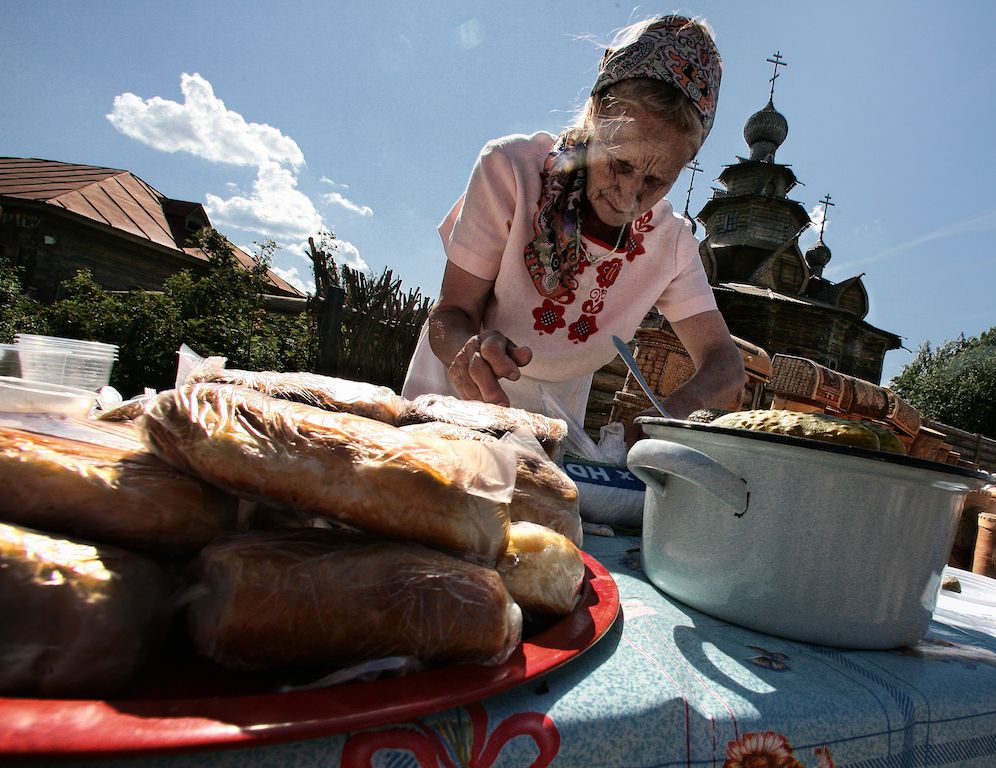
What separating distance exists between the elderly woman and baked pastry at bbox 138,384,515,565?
967 mm

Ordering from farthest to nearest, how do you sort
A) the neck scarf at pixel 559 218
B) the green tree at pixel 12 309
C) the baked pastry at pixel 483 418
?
the green tree at pixel 12 309, the neck scarf at pixel 559 218, the baked pastry at pixel 483 418

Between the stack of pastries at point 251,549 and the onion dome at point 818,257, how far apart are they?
1501 inches

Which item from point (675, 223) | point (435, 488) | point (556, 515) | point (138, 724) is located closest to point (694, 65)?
point (675, 223)

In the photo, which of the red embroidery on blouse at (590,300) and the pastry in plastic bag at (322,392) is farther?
the red embroidery on blouse at (590,300)

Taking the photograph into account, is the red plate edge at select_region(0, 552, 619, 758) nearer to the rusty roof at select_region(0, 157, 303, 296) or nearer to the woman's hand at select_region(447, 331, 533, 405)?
the woman's hand at select_region(447, 331, 533, 405)

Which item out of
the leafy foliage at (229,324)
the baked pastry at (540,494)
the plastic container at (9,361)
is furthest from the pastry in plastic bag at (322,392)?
the leafy foliage at (229,324)

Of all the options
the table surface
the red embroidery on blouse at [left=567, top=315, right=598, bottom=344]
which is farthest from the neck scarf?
the table surface

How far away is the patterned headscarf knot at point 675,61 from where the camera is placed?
163 centimetres

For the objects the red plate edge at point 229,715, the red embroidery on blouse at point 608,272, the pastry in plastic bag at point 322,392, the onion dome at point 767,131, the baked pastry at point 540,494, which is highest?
the onion dome at point 767,131

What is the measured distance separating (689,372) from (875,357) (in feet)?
103

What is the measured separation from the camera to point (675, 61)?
163 centimetres

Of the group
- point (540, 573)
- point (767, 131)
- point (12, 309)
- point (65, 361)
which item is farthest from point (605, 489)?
point (767, 131)

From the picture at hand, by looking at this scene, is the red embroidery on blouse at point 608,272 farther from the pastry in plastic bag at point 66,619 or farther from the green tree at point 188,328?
the green tree at point 188,328

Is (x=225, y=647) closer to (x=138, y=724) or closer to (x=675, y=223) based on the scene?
→ (x=138, y=724)
